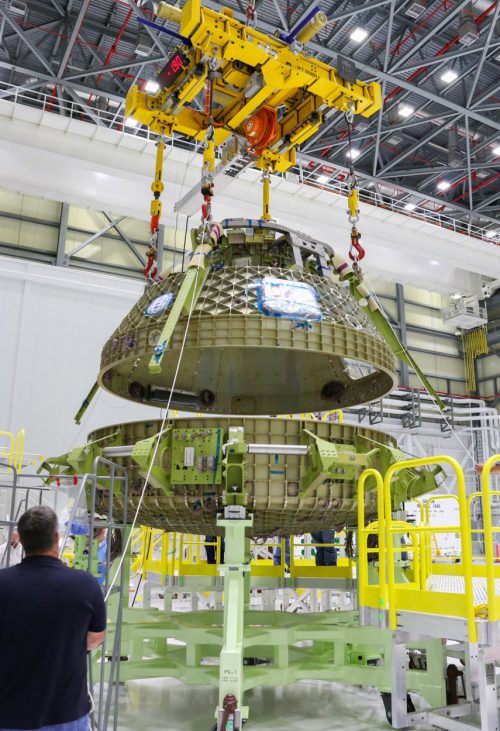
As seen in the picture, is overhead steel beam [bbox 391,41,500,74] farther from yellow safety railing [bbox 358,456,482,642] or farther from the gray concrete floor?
the gray concrete floor

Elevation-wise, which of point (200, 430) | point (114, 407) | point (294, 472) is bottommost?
point (294, 472)

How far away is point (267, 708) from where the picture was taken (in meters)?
5.78

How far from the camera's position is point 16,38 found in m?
16.7

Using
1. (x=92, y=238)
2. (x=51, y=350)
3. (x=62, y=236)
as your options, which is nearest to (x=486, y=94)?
(x=92, y=238)

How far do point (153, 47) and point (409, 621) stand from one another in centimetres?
1595

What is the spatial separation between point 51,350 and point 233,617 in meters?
12.1

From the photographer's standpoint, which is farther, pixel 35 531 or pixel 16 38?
pixel 16 38

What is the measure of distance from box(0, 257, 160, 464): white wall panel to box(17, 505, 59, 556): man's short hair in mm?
12339

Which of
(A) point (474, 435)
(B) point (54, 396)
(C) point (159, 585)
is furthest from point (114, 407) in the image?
(A) point (474, 435)

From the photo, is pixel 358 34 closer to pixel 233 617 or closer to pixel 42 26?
pixel 42 26

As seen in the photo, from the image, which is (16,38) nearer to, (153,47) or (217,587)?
(153,47)

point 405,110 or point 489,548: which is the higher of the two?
point 405,110

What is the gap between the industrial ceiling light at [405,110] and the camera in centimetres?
1823

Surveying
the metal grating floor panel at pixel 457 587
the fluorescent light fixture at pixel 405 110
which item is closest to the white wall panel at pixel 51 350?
the fluorescent light fixture at pixel 405 110
